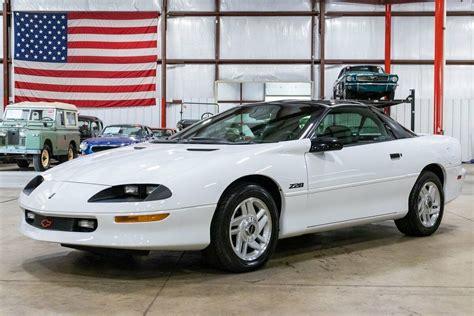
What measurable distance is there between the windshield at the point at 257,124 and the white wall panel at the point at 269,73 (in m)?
16.2

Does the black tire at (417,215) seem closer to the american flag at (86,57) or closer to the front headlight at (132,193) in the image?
the front headlight at (132,193)

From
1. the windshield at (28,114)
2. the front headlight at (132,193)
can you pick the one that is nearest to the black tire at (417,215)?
the front headlight at (132,193)

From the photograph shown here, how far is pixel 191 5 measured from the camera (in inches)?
842

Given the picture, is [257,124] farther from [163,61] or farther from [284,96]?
[163,61]

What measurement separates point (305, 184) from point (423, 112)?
1829 centimetres

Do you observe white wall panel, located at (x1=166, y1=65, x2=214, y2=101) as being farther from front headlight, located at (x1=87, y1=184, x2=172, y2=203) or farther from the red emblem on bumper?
front headlight, located at (x1=87, y1=184, x2=172, y2=203)

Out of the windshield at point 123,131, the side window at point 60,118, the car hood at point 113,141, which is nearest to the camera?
the car hood at point 113,141

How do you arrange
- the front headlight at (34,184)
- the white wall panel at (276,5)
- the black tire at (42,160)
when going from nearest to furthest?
1. the front headlight at (34,184)
2. the black tire at (42,160)
3. the white wall panel at (276,5)

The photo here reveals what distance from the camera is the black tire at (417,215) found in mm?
5082

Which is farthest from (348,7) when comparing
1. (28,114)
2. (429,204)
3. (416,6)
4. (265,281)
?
(265,281)

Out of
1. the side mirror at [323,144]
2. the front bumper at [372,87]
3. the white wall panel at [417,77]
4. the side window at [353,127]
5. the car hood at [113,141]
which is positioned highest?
the white wall panel at [417,77]

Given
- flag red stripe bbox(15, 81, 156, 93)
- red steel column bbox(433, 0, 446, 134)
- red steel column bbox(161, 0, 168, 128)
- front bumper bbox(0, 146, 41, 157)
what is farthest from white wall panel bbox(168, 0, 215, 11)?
red steel column bbox(433, 0, 446, 134)

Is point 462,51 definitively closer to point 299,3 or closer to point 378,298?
point 299,3

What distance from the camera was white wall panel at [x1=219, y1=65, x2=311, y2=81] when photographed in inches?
825
